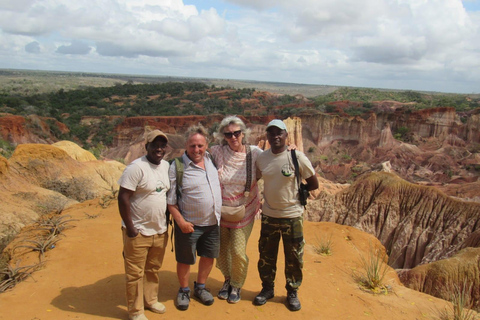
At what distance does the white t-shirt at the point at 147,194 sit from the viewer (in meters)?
3.25

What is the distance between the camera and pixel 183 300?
381 cm

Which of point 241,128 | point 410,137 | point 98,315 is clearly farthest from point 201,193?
point 410,137

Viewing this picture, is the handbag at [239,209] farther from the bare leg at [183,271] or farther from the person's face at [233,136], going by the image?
the bare leg at [183,271]

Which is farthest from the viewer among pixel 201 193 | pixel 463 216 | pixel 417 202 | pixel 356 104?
pixel 356 104

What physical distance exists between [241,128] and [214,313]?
2.10 meters

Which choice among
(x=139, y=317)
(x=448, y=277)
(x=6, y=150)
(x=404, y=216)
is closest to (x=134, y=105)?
(x=6, y=150)

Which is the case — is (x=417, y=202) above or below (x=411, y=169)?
above

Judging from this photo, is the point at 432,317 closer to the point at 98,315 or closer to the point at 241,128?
the point at 241,128

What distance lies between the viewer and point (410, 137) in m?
40.7

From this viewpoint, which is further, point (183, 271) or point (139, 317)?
point (183, 271)

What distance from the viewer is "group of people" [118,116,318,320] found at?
3361 mm

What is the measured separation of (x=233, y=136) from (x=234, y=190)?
1.96 feet

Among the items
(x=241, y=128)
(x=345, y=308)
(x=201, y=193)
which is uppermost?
(x=241, y=128)

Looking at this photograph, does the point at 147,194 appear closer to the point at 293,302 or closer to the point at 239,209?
the point at 239,209
